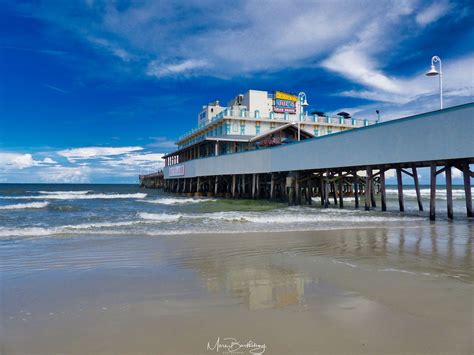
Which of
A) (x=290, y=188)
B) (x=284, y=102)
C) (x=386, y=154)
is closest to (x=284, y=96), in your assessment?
(x=284, y=102)

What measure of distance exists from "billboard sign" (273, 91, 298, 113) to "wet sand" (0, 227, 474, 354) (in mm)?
34744

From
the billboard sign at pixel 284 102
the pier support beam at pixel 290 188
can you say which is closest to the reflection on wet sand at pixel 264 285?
the pier support beam at pixel 290 188

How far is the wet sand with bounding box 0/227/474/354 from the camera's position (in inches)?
124

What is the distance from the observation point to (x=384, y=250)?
7.64 m

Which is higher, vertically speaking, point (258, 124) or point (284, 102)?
point (284, 102)

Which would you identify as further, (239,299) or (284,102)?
(284,102)

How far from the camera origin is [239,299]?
4.30 meters

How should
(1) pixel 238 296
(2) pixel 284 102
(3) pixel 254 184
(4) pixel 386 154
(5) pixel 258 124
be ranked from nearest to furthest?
(1) pixel 238 296 < (4) pixel 386 154 < (3) pixel 254 184 < (5) pixel 258 124 < (2) pixel 284 102

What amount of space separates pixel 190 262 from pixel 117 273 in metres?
1.36

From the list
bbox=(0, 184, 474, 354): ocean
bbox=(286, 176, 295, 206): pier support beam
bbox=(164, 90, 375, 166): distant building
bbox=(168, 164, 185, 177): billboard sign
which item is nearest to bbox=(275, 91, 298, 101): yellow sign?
bbox=(164, 90, 375, 166): distant building

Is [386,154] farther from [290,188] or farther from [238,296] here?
[238,296]

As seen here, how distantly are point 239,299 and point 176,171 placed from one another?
1614 inches

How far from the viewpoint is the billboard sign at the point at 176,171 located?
41.8 m

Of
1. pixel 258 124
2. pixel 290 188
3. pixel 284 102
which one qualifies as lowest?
pixel 290 188
